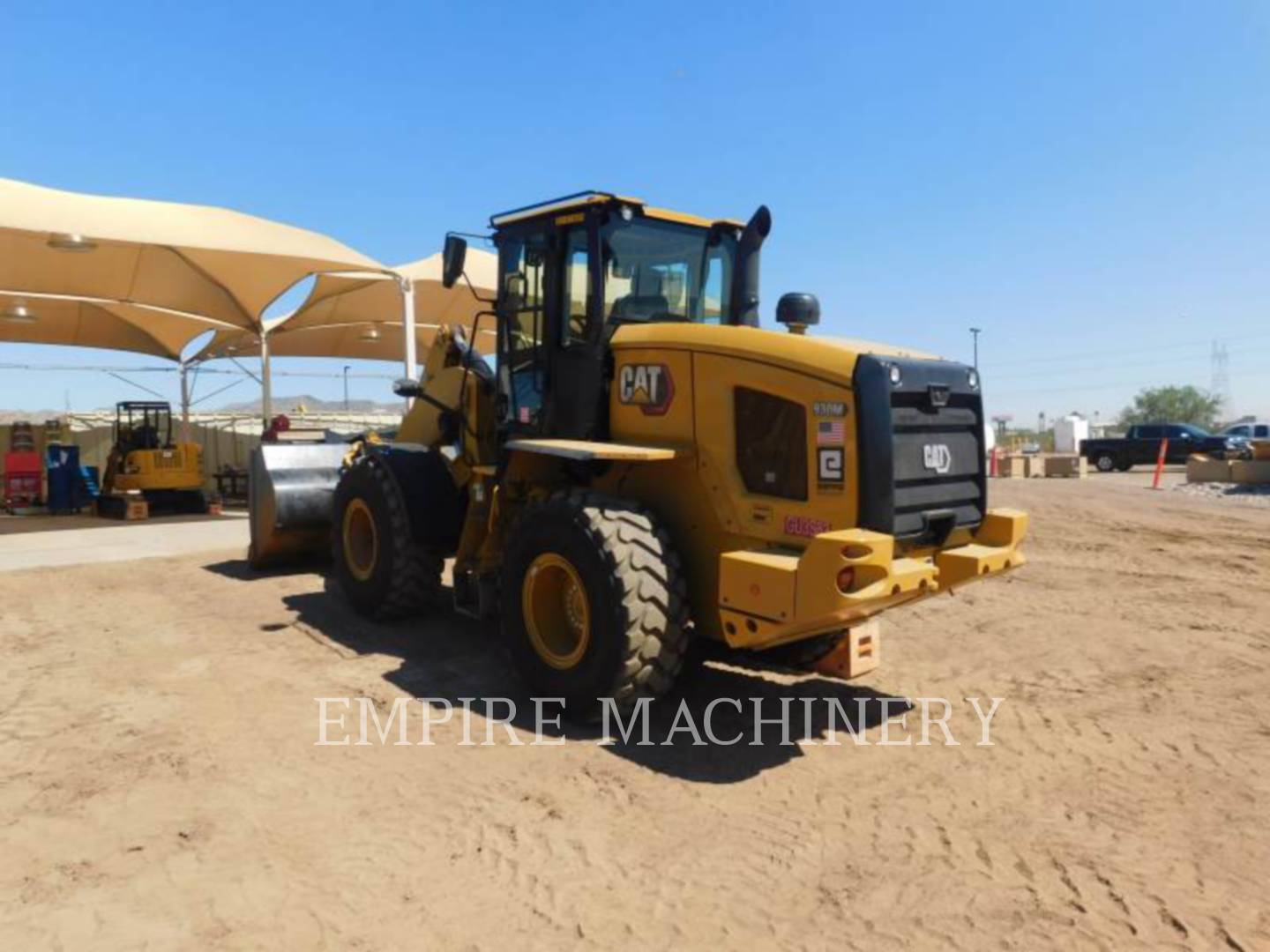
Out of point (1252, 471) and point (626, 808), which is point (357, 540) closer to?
point (626, 808)

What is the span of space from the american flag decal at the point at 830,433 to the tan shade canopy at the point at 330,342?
20.4 meters


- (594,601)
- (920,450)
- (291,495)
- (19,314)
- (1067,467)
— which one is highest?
(19,314)

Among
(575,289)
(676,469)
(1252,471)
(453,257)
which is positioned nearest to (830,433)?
(676,469)

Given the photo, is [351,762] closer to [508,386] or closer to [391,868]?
[391,868]

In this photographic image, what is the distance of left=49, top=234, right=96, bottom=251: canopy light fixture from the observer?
13836 millimetres

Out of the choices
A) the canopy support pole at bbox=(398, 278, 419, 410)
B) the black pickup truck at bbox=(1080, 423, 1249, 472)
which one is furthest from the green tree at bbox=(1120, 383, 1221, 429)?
the canopy support pole at bbox=(398, 278, 419, 410)

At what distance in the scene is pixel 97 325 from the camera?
2314 cm

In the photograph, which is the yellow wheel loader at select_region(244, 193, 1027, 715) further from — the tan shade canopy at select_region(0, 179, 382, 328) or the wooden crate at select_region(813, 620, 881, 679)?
the tan shade canopy at select_region(0, 179, 382, 328)

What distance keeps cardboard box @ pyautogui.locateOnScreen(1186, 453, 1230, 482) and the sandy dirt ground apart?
18.5 meters

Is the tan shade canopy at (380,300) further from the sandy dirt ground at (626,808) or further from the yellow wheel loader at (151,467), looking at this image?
the sandy dirt ground at (626,808)

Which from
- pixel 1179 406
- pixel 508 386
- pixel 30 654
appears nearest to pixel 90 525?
pixel 30 654

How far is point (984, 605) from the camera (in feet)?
27.0

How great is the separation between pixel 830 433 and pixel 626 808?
196 centimetres

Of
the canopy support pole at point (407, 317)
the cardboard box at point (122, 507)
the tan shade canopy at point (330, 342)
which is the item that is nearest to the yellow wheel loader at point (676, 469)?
the canopy support pole at point (407, 317)
